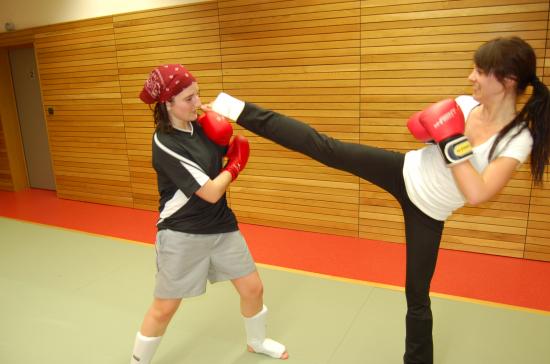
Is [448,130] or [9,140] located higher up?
[448,130]

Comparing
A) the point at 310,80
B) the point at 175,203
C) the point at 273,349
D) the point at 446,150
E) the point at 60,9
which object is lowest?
the point at 273,349

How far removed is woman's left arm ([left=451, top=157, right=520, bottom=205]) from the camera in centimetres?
152

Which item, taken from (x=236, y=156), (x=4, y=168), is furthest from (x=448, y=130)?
(x=4, y=168)

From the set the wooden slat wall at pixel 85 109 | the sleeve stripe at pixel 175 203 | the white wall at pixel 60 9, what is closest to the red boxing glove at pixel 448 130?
the sleeve stripe at pixel 175 203

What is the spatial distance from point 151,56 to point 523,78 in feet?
13.4

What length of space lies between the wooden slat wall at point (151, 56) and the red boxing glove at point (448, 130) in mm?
3119

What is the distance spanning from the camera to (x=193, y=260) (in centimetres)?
196

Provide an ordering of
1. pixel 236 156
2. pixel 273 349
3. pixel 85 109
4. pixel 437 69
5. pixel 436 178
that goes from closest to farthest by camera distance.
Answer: pixel 436 178 < pixel 236 156 < pixel 273 349 < pixel 437 69 < pixel 85 109

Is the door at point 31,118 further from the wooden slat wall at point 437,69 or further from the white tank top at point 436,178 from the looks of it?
the white tank top at point 436,178

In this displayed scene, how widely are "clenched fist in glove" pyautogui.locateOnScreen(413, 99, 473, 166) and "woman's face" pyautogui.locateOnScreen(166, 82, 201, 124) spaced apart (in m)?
0.96

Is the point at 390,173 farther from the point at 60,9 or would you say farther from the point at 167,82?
the point at 60,9

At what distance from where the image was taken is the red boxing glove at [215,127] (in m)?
1.95

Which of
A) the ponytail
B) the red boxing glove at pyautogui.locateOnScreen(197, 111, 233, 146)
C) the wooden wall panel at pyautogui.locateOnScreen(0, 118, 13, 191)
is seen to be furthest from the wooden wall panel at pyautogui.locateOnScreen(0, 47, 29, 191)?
the ponytail

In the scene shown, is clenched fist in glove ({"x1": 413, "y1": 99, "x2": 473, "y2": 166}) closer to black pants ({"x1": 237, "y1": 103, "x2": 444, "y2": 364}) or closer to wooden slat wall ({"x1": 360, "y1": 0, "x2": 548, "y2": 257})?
black pants ({"x1": 237, "y1": 103, "x2": 444, "y2": 364})
